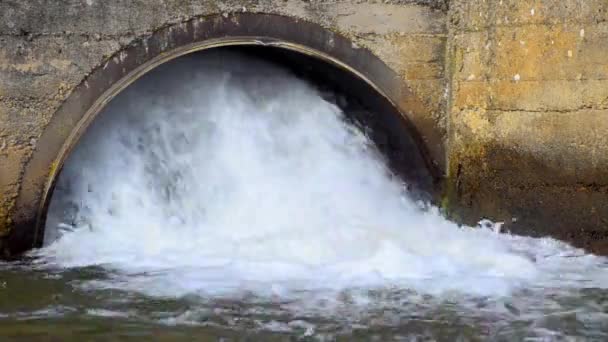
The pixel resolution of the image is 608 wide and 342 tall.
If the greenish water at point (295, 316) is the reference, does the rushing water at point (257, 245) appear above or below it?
above

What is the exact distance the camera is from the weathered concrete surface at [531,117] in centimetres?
453

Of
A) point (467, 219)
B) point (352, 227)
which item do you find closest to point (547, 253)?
point (467, 219)

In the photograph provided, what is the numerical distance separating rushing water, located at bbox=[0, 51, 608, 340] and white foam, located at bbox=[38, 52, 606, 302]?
0.01 meters

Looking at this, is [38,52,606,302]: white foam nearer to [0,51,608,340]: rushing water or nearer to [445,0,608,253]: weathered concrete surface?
[0,51,608,340]: rushing water

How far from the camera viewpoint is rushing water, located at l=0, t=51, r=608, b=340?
10.9 ft

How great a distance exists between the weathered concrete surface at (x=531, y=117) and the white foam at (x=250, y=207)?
7.1 inches

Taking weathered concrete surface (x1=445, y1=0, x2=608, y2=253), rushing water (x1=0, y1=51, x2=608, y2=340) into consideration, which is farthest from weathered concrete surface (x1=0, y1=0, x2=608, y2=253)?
rushing water (x1=0, y1=51, x2=608, y2=340)

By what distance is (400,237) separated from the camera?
4945mm

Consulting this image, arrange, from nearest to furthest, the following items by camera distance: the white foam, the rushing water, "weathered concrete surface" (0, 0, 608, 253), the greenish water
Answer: the greenish water → the rushing water → the white foam → "weathered concrete surface" (0, 0, 608, 253)

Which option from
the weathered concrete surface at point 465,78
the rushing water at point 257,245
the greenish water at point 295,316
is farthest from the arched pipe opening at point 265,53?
the greenish water at point 295,316

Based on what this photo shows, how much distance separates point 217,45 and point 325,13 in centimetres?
73

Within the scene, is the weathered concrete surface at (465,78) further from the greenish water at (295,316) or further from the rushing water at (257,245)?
the greenish water at (295,316)

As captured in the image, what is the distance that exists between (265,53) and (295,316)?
2840 mm

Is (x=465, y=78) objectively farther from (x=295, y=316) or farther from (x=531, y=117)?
(x=295, y=316)
